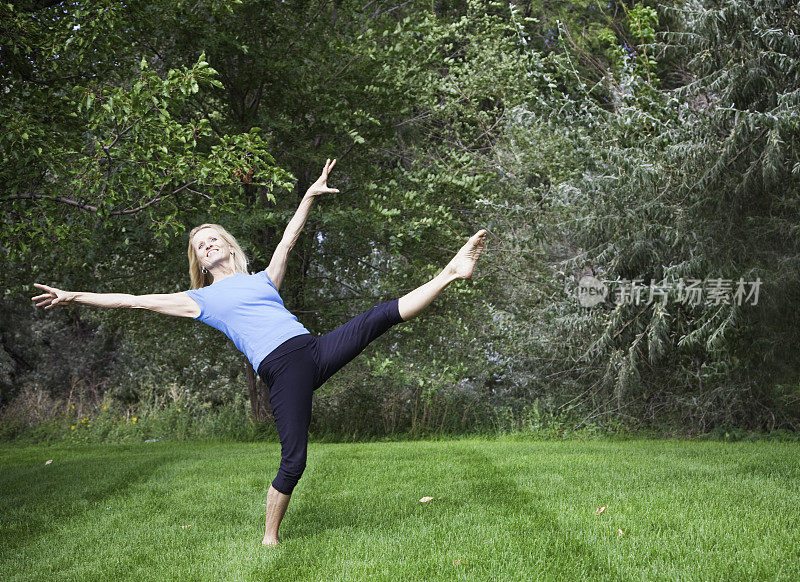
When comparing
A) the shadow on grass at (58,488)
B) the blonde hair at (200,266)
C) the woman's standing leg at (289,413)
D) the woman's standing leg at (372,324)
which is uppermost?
the blonde hair at (200,266)

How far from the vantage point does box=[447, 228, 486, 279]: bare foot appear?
4332 mm

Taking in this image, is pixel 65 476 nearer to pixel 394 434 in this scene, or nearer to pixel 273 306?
pixel 273 306

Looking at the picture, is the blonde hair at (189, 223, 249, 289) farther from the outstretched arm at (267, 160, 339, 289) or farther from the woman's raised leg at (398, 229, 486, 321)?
the woman's raised leg at (398, 229, 486, 321)

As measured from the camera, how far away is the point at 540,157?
13.0 m

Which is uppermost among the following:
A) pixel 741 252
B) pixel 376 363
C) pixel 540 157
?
pixel 540 157

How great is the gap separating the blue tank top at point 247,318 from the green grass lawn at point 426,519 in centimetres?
117

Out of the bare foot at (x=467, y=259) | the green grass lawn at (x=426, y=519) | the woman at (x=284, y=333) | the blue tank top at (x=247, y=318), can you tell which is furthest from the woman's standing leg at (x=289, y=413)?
the bare foot at (x=467, y=259)

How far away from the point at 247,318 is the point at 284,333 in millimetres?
241

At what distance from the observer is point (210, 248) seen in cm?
480

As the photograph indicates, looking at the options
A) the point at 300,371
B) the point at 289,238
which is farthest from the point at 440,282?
the point at 289,238

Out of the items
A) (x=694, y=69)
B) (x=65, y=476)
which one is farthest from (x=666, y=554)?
(x=694, y=69)

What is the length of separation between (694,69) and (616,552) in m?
7.71

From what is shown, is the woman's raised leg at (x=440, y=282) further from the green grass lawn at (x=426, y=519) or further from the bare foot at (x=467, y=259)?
the green grass lawn at (x=426, y=519)

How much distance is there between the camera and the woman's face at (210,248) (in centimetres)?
480
